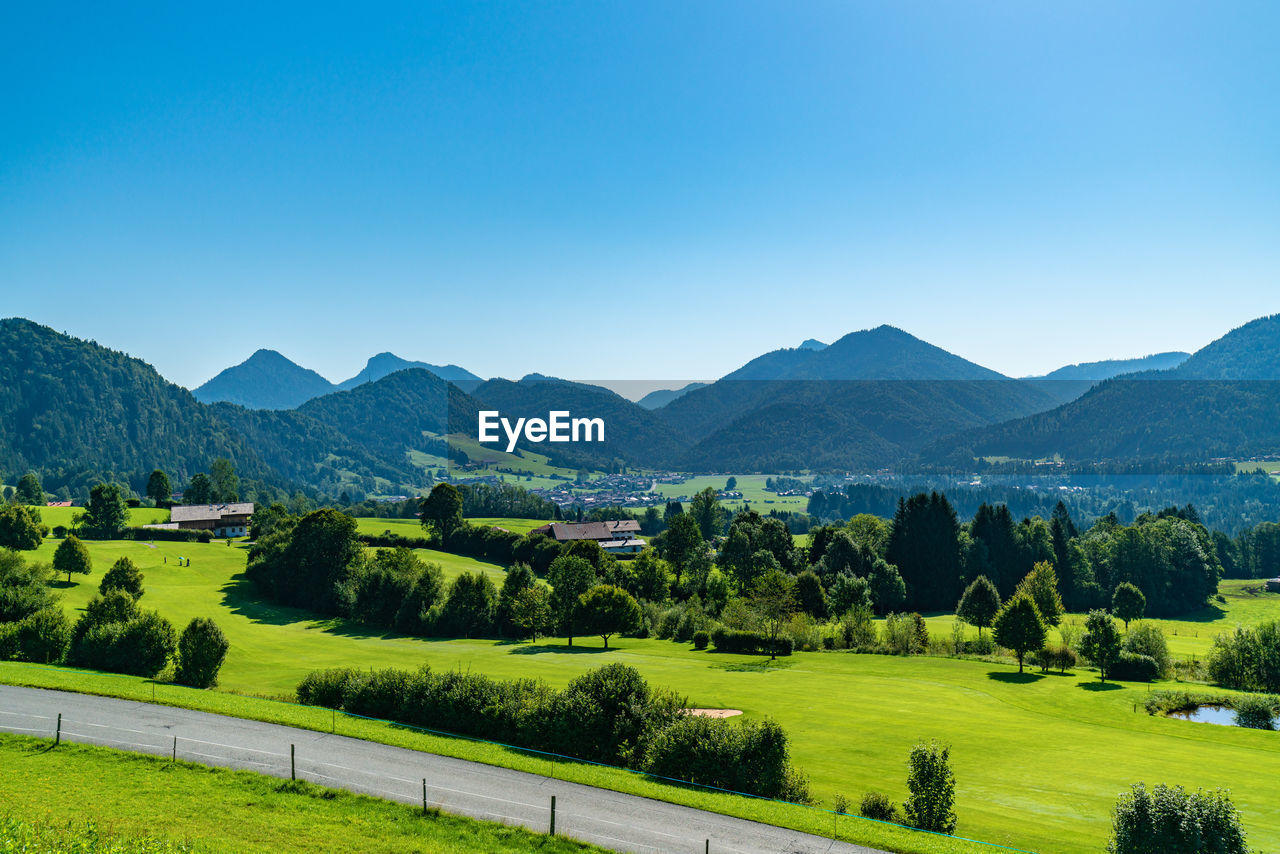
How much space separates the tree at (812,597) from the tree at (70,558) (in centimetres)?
6840

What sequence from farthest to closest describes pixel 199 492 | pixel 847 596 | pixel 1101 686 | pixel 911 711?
pixel 199 492 < pixel 847 596 < pixel 1101 686 < pixel 911 711

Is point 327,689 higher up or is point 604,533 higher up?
point 604,533

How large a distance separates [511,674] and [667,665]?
12.6 metres

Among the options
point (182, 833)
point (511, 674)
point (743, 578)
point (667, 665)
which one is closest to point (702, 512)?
point (743, 578)

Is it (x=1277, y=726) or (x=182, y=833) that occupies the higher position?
(x=182, y=833)

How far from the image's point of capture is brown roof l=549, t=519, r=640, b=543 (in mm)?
125625

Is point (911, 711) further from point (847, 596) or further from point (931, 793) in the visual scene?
point (847, 596)

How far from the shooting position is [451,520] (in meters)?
117

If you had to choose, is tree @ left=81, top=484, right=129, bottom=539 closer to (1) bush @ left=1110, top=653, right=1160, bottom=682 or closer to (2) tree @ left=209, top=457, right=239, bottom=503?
(2) tree @ left=209, top=457, right=239, bottom=503

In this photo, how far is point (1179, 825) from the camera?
720 inches

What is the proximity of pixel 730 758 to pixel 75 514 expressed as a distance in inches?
4650

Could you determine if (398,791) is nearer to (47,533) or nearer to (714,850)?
(714,850)

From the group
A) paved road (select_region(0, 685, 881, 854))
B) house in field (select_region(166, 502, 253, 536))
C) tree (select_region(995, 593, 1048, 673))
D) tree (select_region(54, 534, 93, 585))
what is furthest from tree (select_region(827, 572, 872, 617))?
house in field (select_region(166, 502, 253, 536))

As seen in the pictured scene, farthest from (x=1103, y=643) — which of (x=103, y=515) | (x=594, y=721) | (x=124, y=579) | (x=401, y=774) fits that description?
(x=103, y=515)
